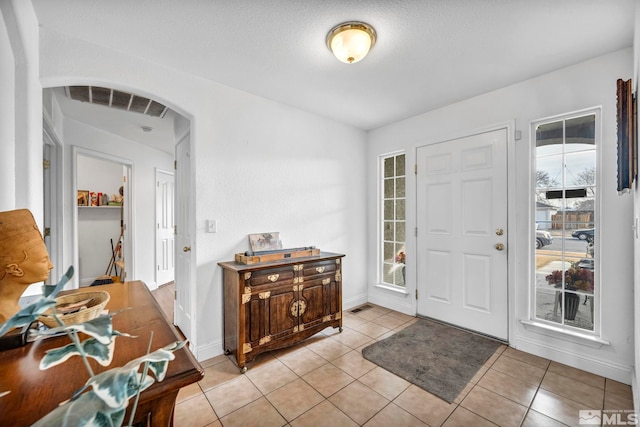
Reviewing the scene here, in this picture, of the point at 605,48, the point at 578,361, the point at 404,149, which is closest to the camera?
the point at 605,48

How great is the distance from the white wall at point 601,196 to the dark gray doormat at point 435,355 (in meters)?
0.46

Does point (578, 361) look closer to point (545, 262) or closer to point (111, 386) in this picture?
point (545, 262)

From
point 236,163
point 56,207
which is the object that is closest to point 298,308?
point 236,163

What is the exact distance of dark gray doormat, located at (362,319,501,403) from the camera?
2.06m

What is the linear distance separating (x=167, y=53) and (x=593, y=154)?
344 cm

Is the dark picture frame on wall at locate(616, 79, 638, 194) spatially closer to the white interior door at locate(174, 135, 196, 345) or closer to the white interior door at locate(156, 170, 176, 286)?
the white interior door at locate(174, 135, 196, 345)

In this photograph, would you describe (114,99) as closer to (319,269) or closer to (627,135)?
(319,269)

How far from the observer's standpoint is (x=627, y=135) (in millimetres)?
1498

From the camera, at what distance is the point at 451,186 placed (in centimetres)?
303

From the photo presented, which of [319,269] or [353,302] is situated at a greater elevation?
[319,269]

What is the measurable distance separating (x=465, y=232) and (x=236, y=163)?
248 centimetres

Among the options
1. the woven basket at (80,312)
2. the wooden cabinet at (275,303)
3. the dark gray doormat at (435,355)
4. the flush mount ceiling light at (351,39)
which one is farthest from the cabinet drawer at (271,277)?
the flush mount ceiling light at (351,39)

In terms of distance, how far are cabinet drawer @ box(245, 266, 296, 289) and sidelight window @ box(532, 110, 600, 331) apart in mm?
2231

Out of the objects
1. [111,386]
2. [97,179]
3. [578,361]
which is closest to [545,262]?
[578,361]
